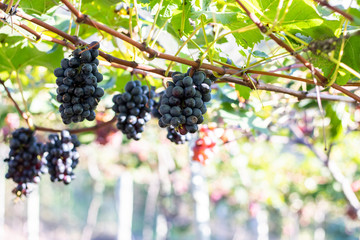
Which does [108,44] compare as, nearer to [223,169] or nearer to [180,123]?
[180,123]

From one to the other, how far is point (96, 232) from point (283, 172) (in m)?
8.24

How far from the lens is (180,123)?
88 cm

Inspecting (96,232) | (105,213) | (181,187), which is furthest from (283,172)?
(105,213)

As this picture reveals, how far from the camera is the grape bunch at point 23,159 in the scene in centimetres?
142

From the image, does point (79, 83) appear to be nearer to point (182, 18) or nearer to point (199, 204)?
point (182, 18)

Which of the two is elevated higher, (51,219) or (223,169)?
(223,169)

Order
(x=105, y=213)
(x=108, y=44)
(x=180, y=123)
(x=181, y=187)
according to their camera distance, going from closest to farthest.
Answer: (x=180, y=123) → (x=108, y=44) → (x=181, y=187) → (x=105, y=213)

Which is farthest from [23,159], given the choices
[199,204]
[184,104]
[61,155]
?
[199,204]

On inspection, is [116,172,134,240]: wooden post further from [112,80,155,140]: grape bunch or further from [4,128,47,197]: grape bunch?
[112,80,155,140]: grape bunch

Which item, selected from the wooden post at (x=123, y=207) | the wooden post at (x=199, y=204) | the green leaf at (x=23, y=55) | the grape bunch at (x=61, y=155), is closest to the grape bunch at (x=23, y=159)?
the grape bunch at (x=61, y=155)

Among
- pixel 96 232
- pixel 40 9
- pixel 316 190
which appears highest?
pixel 40 9

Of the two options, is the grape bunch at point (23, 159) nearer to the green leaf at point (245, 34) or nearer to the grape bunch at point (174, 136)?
the grape bunch at point (174, 136)

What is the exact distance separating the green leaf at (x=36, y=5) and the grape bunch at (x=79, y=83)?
0.35 meters

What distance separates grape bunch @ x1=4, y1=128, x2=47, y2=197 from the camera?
1423 millimetres
